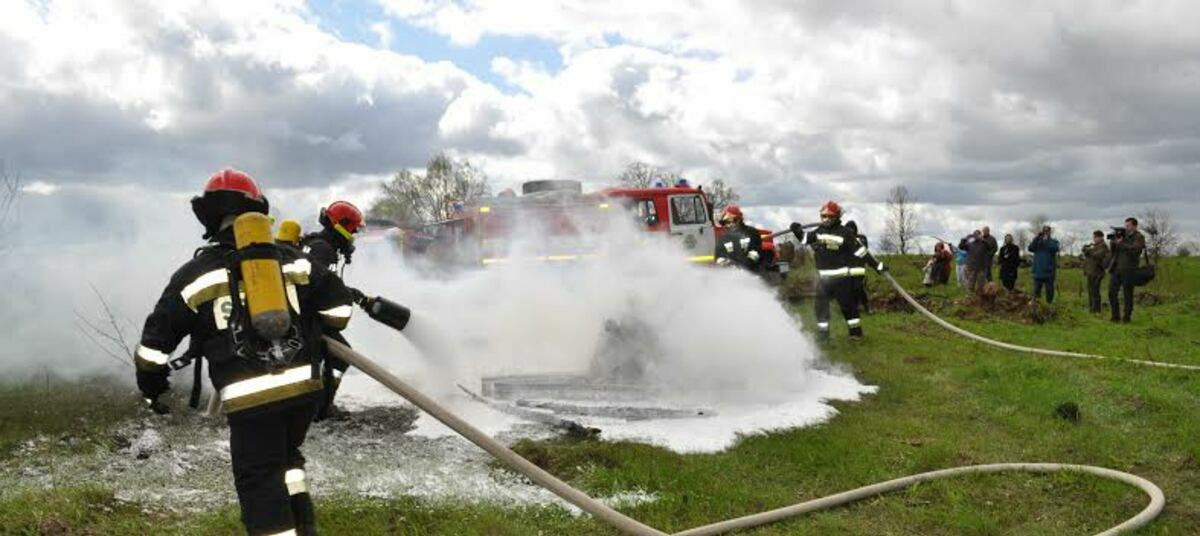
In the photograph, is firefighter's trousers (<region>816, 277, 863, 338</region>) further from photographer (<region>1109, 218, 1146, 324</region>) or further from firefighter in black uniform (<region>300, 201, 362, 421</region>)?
firefighter in black uniform (<region>300, 201, 362, 421</region>)

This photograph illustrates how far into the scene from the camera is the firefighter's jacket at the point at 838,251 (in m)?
11.4

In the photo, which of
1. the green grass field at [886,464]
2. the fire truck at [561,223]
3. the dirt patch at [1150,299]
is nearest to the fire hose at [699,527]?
the green grass field at [886,464]

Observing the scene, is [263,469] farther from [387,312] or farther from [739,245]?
[739,245]

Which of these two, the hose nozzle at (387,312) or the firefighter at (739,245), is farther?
the firefighter at (739,245)

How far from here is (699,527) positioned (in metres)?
4.88

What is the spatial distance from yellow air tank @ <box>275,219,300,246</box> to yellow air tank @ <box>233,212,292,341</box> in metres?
3.31

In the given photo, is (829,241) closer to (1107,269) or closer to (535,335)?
(535,335)

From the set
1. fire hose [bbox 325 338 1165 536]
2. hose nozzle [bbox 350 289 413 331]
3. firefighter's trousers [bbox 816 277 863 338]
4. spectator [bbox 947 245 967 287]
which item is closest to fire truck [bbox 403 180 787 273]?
firefighter's trousers [bbox 816 277 863 338]

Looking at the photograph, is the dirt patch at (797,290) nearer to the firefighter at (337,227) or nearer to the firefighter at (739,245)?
the firefighter at (739,245)

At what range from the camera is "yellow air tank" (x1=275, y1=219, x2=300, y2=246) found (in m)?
6.96

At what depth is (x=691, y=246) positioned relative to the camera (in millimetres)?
14547

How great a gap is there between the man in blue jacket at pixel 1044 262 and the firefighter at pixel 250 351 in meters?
17.1

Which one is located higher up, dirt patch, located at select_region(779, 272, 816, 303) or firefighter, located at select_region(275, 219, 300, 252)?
firefighter, located at select_region(275, 219, 300, 252)

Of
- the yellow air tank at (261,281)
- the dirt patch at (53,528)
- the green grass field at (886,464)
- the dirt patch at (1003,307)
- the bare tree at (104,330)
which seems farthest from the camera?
the dirt patch at (1003,307)
